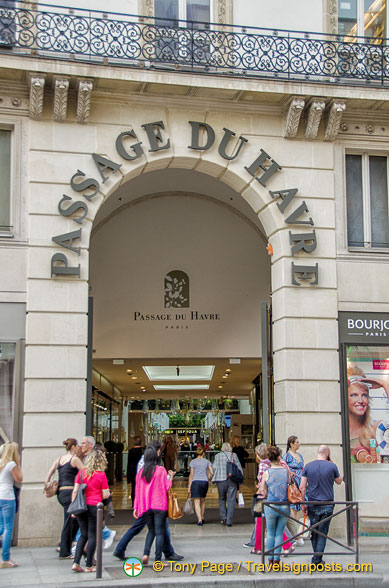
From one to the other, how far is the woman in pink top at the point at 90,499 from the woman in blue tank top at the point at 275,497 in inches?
85.3

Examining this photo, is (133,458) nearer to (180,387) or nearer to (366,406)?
(366,406)

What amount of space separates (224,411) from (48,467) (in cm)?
2517

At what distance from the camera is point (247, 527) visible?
1462cm

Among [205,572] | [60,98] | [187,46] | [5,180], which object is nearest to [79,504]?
[205,572]

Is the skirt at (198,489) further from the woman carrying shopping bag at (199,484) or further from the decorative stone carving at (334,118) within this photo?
the decorative stone carving at (334,118)

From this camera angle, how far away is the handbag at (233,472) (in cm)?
1530

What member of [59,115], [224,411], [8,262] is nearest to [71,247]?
[8,262]

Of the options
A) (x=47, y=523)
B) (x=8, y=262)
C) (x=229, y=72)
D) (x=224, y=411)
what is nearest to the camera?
(x=47, y=523)

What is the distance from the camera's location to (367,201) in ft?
49.1

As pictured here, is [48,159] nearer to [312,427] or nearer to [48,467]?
[48,467]

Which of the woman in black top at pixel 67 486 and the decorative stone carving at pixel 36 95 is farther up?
the decorative stone carving at pixel 36 95

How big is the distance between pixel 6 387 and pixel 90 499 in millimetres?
3780

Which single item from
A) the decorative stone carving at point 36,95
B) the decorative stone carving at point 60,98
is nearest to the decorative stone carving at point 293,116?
the decorative stone carving at point 60,98

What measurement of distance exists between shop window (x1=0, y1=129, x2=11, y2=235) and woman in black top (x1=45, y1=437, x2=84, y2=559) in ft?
14.8
